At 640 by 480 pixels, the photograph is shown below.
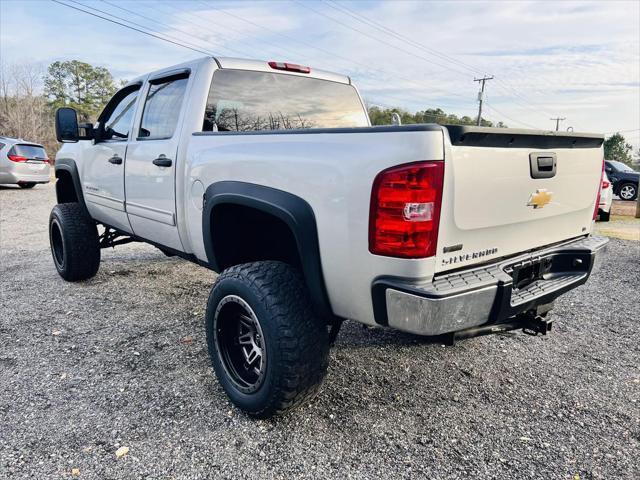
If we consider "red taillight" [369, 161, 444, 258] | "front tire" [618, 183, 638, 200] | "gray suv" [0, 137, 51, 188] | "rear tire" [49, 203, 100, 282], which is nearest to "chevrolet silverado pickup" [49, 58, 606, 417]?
"red taillight" [369, 161, 444, 258]

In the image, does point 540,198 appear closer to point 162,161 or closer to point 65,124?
point 162,161

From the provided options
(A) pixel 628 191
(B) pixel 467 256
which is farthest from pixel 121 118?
(A) pixel 628 191

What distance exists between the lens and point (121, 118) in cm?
427

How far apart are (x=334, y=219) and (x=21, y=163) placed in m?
14.8

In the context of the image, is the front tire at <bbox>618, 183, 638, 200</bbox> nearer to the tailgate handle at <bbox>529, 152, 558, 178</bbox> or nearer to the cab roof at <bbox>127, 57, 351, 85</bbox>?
the cab roof at <bbox>127, 57, 351, 85</bbox>

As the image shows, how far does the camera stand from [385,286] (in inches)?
78.5

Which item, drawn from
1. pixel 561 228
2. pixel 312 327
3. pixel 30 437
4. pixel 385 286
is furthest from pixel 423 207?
pixel 30 437

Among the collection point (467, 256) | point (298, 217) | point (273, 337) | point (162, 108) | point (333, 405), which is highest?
point (162, 108)

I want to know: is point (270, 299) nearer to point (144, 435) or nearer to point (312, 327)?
point (312, 327)

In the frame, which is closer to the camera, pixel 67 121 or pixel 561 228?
pixel 561 228

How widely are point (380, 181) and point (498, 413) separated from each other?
5.23 ft

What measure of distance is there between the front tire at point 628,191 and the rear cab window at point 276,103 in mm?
17528

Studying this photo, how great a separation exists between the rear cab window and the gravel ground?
1.66m

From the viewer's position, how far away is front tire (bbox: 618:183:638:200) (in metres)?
17.8
